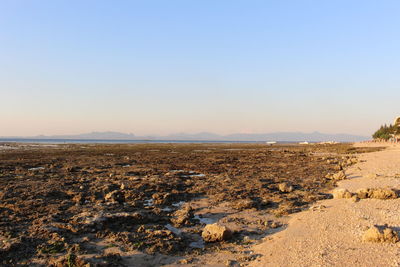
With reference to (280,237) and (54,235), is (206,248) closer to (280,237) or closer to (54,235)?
(280,237)

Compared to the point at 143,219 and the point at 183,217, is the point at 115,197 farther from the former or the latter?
the point at 183,217

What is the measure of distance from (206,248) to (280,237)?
214cm

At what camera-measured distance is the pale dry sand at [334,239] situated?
6.60 meters

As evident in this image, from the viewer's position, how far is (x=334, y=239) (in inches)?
306

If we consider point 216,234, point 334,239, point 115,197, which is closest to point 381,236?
point 334,239

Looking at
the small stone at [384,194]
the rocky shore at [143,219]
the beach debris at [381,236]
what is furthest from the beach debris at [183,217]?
the small stone at [384,194]

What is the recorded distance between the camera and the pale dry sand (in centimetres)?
660

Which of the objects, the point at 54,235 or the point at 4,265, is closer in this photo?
the point at 4,265

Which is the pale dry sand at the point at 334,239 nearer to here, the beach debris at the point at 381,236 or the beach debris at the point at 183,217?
the beach debris at the point at 381,236

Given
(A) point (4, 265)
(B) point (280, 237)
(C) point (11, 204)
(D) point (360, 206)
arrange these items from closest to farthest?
(A) point (4, 265) → (B) point (280, 237) → (D) point (360, 206) → (C) point (11, 204)

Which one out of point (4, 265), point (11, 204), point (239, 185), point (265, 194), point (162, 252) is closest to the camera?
point (4, 265)

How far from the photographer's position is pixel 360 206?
422 inches

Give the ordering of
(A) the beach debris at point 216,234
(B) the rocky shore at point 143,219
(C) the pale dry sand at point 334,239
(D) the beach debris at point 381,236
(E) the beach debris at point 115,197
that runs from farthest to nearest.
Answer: (E) the beach debris at point 115,197 < (A) the beach debris at point 216,234 < (B) the rocky shore at point 143,219 < (D) the beach debris at point 381,236 < (C) the pale dry sand at point 334,239

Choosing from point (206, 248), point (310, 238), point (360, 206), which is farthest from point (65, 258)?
point (360, 206)
